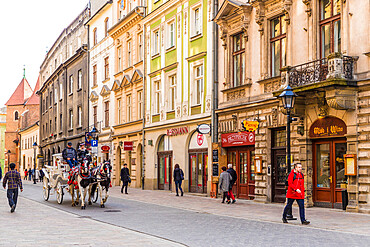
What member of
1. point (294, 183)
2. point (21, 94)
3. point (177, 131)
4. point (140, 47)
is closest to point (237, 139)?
point (177, 131)

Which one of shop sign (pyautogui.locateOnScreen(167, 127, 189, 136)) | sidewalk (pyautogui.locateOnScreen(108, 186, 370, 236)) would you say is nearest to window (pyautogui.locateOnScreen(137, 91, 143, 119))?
shop sign (pyautogui.locateOnScreen(167, 127, 189, 136))

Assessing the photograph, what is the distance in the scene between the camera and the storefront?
25.9 meters

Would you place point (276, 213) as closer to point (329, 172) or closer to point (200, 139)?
point (329, 172)

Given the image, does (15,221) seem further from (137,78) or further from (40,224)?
(137,78)

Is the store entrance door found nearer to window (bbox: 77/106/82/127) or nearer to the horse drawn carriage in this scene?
the horse drawn carriage

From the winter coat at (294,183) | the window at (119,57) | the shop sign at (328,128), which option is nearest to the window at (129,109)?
the window at (119,57)

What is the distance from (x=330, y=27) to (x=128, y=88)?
902 inches

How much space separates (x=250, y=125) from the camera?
24391mm

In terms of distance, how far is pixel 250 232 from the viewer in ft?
45.4

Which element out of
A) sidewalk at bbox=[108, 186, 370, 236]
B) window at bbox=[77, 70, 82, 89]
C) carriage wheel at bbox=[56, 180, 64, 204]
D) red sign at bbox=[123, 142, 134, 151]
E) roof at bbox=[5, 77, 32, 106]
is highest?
roof at bbox=[5, 77, 32, 106]

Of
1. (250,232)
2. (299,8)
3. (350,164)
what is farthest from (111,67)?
(250,232)

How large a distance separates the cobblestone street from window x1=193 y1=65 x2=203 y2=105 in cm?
976

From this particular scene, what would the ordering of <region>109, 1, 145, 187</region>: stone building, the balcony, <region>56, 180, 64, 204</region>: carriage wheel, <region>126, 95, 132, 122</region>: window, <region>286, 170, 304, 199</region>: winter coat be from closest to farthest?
1. <region>286, 170, 304, 199</region>: winter coat
2. the balcony
3. <region>56, 180, 64, 204</region>: carriage wheel
4. <region>109, 1, 145, 187</region>: stone building
5. <region>126, 95, 132, 122</region>: window

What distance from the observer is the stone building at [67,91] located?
52812 mm
